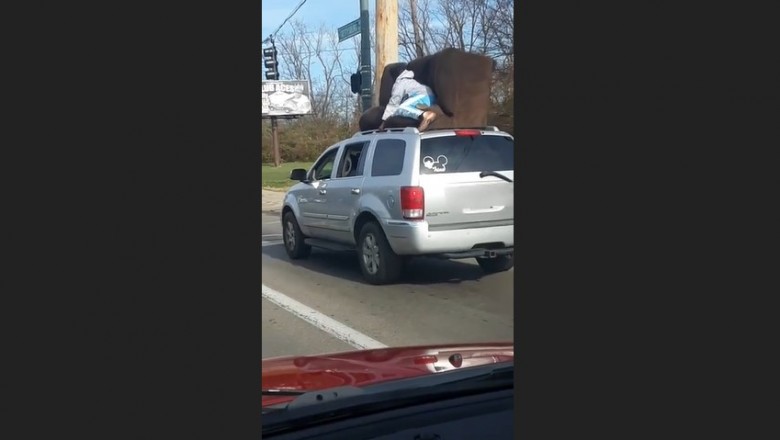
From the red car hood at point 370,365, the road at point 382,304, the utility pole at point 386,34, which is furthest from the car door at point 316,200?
the red car hood at point 370,365

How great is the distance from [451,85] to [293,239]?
132 cm

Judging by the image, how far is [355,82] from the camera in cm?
223

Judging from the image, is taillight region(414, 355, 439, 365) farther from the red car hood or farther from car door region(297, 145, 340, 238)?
car door region(297, 145, 340, 238)

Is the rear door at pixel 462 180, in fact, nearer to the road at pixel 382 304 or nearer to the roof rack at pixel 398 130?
the roof rack at pixel 398 130

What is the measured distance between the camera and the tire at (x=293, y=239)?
3.01 m

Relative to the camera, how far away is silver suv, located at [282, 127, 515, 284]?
7.62 ft

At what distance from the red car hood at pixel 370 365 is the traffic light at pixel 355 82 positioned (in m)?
0.92

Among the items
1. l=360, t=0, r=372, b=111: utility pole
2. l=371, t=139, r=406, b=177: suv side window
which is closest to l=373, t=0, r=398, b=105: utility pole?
l=360, t=0, r=372, b=111: utility pole

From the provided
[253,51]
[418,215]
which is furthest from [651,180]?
[418,215]

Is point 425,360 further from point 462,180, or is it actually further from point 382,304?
point 462,180

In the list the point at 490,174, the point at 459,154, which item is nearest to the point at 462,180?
the point at 459,154

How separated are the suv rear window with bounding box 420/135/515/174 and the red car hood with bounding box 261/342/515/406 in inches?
23.7

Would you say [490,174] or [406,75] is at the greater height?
[406,75]

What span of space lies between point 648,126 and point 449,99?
1.11 m
